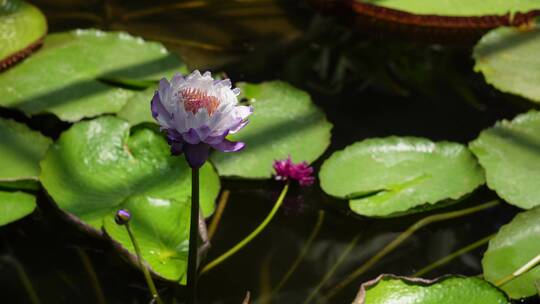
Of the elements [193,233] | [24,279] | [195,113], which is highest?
[195,113]

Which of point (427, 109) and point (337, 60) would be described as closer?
point (427, 109)

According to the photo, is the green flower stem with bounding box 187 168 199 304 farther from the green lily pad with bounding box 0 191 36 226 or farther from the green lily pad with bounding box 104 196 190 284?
the green lily pad with bounding box 0 191 36 226

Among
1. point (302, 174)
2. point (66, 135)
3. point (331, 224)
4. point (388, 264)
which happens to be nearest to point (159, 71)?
point (66, 135)

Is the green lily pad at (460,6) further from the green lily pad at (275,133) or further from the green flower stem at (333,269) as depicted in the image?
the green flower stem at (333,269)

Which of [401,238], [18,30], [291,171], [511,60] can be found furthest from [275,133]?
[18,30]

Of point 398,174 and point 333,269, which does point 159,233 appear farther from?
point 398,174

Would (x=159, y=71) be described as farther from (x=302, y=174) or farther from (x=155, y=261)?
(x=155, y=261)
